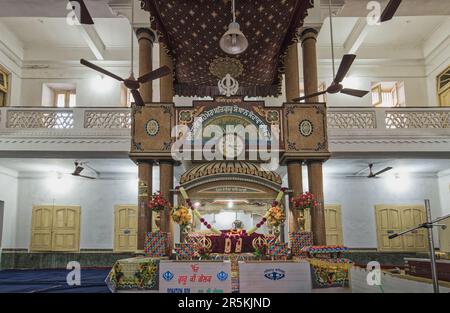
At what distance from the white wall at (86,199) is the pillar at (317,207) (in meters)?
8.84

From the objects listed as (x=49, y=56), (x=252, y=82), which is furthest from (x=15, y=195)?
(x=252, y=82)

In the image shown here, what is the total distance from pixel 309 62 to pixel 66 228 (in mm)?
11271

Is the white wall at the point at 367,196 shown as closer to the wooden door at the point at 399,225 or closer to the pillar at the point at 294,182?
the wooden door at the point at 399,225

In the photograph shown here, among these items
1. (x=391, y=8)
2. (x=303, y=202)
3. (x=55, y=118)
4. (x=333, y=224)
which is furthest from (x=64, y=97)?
(x=391, y=8)

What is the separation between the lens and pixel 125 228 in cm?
1520

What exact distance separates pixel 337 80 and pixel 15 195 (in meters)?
13.4

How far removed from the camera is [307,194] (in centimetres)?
800

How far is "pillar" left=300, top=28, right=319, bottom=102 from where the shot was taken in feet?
31.0

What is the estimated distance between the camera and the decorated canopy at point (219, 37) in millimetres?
7367

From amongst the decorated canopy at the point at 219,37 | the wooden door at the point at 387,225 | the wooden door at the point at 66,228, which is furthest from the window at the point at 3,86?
the wooden door at the point at 387,225

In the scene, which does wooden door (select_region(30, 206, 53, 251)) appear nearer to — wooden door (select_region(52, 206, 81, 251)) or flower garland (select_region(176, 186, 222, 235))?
wooden door (select_region(52, 206, 81, 251))

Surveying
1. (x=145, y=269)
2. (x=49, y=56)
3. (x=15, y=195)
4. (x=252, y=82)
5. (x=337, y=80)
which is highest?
(x=49, y=56)
